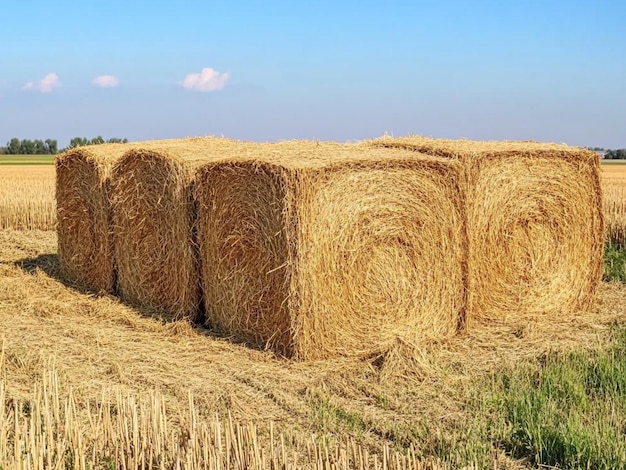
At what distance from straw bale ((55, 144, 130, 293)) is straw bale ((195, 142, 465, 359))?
7.87 feet

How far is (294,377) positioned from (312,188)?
170cm

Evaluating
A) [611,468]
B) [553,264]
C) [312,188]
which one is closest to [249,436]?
[611,468]

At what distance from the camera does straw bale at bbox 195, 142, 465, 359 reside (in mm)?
7465

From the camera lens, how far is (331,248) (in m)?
7.62

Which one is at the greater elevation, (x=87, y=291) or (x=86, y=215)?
(x=86, y=215)

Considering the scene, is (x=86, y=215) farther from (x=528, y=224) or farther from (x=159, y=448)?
(x=159, y=448)

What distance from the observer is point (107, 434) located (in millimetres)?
4953

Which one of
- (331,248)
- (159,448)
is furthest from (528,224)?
(159,448)

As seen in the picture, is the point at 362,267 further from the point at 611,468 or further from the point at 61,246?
the point at 61,246

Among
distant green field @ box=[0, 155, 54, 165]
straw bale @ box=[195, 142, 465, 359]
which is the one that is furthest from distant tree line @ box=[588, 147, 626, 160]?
straw bale @ box=[195, 142, 465, 359]

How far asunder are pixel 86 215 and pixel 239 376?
4.96m

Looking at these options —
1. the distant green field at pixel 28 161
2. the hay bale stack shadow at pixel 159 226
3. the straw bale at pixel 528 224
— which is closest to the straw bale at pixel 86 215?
the hay bale stack shadow at pixel 159 226

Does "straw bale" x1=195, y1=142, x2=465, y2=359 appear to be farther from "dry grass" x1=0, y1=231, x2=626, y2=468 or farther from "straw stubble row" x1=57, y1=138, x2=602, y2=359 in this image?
"dry grass" x1=0, y1=231, x2=626, y2=468

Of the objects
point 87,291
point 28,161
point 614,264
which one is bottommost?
point 87,291
